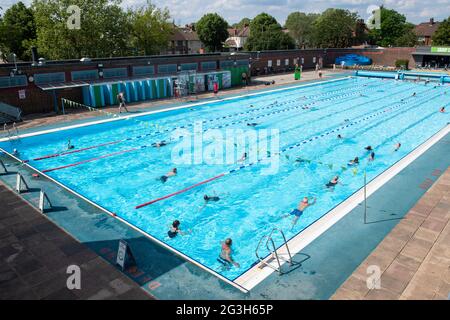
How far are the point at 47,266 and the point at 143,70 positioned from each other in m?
25.3

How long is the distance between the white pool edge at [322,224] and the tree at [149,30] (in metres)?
49.0

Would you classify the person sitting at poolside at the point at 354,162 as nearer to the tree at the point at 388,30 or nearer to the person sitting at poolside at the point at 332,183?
the person sitting at poolside at the point at 332,183

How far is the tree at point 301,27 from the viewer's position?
93.5 m

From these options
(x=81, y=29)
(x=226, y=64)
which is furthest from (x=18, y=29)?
(x=226, y=64)

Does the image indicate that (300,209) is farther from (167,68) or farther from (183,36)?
(183,36)

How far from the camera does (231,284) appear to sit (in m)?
7.88

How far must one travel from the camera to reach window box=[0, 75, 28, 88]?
897 inches

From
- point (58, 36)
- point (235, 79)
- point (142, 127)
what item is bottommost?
point (142, 127)

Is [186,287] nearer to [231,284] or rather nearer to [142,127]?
[231,284]

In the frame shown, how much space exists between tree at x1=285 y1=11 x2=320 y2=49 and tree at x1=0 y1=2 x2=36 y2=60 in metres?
65.4

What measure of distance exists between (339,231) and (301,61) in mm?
46303

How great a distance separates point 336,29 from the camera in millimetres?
74062

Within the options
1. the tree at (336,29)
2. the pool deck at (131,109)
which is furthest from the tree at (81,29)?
the tree at (336,29)
